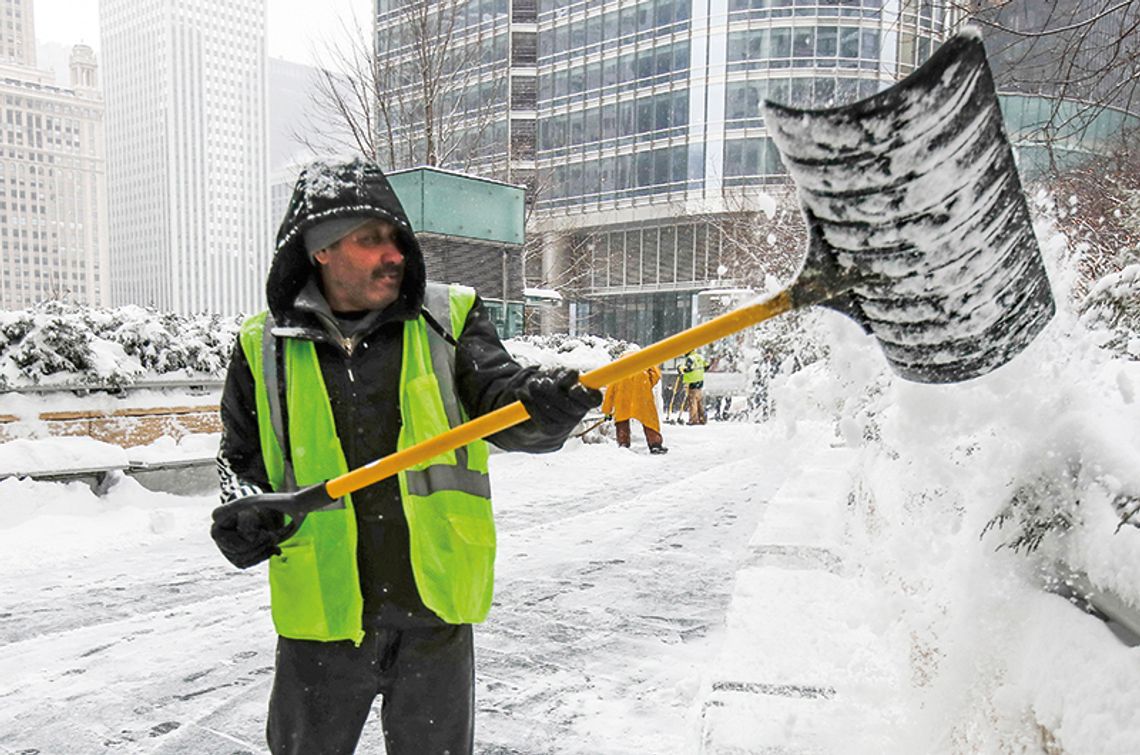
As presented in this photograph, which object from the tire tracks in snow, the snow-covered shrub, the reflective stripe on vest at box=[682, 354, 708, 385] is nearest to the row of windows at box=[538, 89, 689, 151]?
the reflective stripe on vest at box=[682, 354, 708, 385]

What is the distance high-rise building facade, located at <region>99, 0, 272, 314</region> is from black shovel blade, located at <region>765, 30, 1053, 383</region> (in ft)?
312

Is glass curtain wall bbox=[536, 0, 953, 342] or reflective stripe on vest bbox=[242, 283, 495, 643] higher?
glass curtain wall bbox=[536, 0, 953, 342]

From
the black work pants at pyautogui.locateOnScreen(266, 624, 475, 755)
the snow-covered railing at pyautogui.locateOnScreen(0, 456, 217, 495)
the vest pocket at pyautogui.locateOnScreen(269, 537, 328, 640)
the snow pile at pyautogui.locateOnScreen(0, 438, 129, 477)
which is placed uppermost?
the vest pocket at pyautogui.locateOnScreen(269, 537, 328, 640)

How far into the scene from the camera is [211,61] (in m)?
97.1

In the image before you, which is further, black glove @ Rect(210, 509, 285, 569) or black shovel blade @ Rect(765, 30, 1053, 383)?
black glove @ Rect(210, 509, 285, 569)

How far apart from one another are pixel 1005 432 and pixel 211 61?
113 m

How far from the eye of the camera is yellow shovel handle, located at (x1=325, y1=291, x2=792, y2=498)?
59.9 inches

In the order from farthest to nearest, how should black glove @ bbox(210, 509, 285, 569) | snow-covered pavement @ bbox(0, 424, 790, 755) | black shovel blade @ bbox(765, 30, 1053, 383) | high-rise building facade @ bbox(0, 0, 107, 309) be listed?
high-rise building facade @ bbox(0, 0, 107, 309), snow-covered pavement @ bbox(0, 424, 790, 755), black glove @ bbox(210, 509, 285, 569), black shovel blade @ bbox(765, 30, 1053, 383)

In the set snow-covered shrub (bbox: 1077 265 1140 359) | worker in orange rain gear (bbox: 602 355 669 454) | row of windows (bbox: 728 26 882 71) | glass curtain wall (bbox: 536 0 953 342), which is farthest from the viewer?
glass curtain wall (bbox: 536 0 953 342)

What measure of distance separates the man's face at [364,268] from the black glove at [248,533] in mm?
480

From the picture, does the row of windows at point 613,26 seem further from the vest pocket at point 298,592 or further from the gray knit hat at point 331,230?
the vest pocket at point 298,592

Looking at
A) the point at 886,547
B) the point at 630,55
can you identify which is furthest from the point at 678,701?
the point at 630,55

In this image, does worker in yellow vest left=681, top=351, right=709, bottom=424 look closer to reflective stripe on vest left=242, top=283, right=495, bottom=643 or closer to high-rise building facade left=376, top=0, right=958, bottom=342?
reflective stripe on vest left=242, top=283, right=495, bottom=643

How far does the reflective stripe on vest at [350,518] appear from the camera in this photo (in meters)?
1.65
